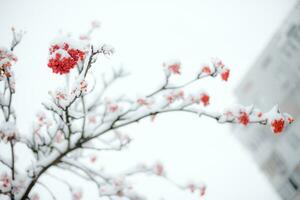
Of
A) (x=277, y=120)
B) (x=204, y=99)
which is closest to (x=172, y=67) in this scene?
(x=204, y=99)

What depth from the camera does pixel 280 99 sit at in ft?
68.2

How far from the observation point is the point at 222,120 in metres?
4.35

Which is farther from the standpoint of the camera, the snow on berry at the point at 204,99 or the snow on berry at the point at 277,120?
the snow on berry at the point at 204,99

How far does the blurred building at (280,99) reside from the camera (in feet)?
58.1

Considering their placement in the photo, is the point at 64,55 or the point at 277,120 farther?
the point at 277,120

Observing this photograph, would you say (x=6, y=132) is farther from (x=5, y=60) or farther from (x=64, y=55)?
(x=64, y=55)

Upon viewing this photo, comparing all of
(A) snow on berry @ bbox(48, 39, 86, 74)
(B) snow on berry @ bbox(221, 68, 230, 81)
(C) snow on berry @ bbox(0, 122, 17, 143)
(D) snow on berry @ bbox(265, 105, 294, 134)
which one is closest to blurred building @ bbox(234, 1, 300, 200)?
(D) snow on berry @ bbox(265, 105, 294, 134)

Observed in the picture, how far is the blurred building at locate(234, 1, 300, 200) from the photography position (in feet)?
58.1

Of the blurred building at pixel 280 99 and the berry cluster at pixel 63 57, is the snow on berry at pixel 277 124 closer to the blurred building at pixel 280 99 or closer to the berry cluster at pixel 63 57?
the berry cluster at pixel 63 57

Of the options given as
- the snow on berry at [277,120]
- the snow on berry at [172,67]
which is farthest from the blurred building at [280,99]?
the snow on berry at [172,67]

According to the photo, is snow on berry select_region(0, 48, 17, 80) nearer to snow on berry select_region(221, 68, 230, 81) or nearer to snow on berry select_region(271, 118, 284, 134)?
snow on berry select_region(221, 68, 230, 81)

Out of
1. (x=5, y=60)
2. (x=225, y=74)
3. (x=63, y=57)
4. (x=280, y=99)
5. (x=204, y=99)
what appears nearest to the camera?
(x=63, y=57)

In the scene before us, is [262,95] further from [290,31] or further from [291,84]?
[290,31]

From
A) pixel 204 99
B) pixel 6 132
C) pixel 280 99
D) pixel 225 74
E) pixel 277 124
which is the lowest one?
pixel 6 132
